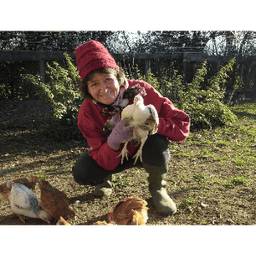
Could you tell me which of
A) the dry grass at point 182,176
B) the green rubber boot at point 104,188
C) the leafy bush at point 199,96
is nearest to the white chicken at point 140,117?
the dry grass at point 182,176

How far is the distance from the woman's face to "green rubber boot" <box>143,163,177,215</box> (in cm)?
70

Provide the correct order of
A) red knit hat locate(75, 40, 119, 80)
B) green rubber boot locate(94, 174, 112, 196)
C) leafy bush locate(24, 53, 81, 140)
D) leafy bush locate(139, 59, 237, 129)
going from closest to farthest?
red knit hat locate(75, 40, 119, 80), green rubber boot locate(94, 174, 112, 196), leafy bush locate(24, 53, 81, 140), leafy bush locate(139, 59, 237, 129)

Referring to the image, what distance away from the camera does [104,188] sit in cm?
238

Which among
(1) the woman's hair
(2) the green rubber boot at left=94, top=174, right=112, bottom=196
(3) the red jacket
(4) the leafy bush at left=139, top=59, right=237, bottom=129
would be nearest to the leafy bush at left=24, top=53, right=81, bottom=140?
(4) the leafy bush at left=139, top=59, right=237, bottom=129

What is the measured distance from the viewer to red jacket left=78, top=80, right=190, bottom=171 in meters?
1.89

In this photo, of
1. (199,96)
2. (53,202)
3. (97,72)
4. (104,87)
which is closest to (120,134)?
(104,87)

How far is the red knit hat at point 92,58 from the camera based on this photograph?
170 centimetres

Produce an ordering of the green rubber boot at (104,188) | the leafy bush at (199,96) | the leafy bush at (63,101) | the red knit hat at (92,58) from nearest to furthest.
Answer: the red knit hat at (92,58)
the green rubber boot at (104,188)
the leafy bush at (63,101)
the leafy bush at (199,96)

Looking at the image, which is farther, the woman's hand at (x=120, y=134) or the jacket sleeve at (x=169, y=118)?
the jacket sleeve at (x=169, y=118)

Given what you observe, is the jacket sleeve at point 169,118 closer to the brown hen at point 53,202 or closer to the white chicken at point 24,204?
the brown hen at point 53,202

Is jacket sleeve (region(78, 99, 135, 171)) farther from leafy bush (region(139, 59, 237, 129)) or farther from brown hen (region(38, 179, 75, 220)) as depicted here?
leafy bush (region(139, 59, 237, 129))

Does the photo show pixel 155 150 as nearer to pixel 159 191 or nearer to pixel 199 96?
pixel 159 191

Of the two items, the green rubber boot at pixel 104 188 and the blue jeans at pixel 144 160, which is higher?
the blue jeans at pixel 144 160

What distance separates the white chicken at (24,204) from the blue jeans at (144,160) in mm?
393
